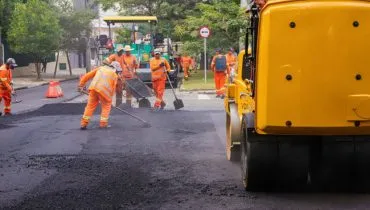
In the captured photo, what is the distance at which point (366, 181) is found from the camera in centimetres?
636

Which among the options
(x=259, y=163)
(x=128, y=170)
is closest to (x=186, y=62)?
(x=128, y=170)

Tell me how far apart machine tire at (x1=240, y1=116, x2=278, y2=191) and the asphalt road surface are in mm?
115

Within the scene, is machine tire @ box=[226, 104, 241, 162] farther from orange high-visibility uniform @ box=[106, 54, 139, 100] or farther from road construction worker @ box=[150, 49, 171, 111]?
road construction worker @ box=[150, 49, 171, 111]

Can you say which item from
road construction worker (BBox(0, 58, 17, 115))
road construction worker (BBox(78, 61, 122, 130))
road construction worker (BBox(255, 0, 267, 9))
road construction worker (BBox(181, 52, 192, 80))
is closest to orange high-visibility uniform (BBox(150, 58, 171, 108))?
road construction worker (BBox(0, 58, 17, 115))

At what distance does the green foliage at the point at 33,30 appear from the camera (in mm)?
35531

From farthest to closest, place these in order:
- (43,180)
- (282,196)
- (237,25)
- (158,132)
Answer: (237,25)
(158,132)
(43,180)
(282,196)

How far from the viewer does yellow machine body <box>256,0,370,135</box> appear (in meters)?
5.71

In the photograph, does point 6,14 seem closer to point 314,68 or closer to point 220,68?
point 220,68

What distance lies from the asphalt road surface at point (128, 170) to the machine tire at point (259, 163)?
12 cm

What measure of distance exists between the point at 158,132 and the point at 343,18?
21.0 ft

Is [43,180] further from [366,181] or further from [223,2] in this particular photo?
[223,2]

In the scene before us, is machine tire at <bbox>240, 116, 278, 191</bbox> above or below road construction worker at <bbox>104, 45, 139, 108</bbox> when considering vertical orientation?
below

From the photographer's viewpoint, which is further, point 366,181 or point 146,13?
point 146,13

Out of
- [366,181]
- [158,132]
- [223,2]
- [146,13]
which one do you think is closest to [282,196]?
[366,181]
